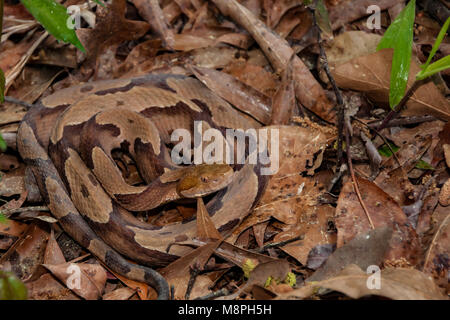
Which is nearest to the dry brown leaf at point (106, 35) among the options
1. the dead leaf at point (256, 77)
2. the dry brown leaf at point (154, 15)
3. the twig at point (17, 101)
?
the dry brown leaf at point (154, 15)

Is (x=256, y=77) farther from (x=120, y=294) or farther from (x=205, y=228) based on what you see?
(x=120, y=294)

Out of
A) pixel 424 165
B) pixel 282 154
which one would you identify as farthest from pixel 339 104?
pixel 424 165

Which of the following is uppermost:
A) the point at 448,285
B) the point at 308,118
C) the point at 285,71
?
the point at 285,71

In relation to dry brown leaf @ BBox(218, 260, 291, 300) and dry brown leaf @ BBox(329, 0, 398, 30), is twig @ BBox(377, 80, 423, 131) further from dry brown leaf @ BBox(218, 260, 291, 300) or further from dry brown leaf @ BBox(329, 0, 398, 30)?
dry brown leaf @ BBox(218, 260, 291, 300)

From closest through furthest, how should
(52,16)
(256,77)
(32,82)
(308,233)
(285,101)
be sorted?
(52,16), (308,233), (285,101), (256,77), (32,82)

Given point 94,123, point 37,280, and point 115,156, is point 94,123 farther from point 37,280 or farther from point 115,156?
point 37,280
